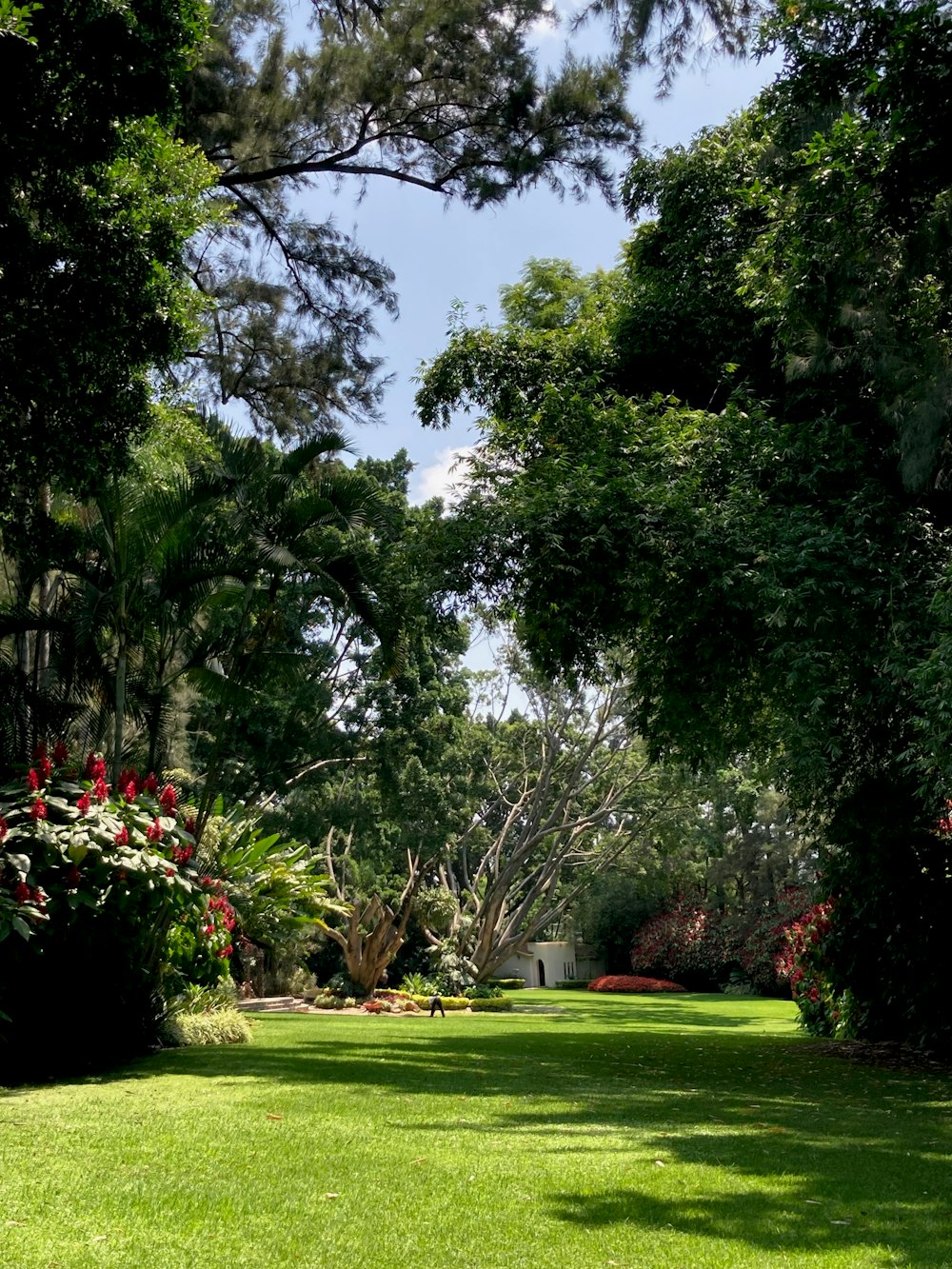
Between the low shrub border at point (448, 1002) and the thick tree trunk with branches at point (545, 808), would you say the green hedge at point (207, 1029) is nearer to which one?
the low shrub border at point (448, 1002)

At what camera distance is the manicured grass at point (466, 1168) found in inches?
165

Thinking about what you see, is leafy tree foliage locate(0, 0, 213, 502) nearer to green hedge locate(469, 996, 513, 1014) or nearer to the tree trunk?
the tree trunk

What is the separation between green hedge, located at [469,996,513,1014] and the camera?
24.9 metres

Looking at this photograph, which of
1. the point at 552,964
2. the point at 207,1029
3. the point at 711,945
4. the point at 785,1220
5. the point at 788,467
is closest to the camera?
the point at 785,1220

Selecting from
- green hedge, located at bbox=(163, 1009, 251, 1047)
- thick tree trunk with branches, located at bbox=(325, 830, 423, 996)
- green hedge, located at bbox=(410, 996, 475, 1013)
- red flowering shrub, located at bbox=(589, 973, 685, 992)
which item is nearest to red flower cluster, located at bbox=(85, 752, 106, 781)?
green hedge, located at bbox=(163, 1009, 251, 1047)

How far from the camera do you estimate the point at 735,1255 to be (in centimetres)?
417

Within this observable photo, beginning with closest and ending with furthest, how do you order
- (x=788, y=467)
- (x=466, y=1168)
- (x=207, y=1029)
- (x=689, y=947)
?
(x=466, y=1168)
(x=788, y=467)
(x=207, y=1029)
(x=689, y=947)

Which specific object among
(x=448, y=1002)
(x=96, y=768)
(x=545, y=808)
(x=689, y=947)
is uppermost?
(x=545, y=808)

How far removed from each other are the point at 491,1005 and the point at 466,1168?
68.0 ft

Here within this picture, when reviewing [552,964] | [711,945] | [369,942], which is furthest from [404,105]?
[552,964]

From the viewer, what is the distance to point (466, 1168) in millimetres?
5523

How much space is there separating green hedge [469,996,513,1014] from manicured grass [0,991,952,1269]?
48.0ft

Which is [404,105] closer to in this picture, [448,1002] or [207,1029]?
[207,1029]

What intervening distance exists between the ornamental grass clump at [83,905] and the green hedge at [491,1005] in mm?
15051
